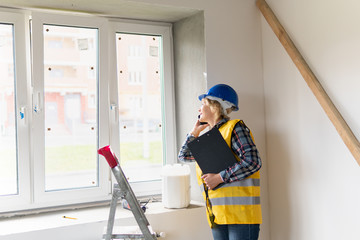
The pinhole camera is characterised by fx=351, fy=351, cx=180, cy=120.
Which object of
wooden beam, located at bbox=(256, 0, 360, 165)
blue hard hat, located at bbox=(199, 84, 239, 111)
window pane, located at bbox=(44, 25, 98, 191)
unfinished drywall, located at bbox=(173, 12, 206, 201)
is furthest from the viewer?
unfinished drywall, located at bbox=(173, 12, 206, 201)

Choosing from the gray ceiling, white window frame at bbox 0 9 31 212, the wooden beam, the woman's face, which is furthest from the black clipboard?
white window frame at bbox 0 9 31 212

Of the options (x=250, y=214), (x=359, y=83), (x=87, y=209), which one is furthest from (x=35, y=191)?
(x=359, y=83)

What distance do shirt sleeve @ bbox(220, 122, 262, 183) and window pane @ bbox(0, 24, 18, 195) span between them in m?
1.30

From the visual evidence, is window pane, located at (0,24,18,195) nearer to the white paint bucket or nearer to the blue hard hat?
A: the white paint bucket

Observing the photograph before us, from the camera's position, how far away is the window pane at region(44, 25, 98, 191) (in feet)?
7.34

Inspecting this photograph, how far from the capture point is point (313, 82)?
1.96m

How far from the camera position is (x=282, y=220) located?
2.30 meters

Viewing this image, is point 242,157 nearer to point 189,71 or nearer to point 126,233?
point 126,233

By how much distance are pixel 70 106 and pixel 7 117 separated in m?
0.38

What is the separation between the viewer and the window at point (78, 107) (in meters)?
2.15

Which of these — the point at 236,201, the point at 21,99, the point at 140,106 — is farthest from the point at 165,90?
the point at 236,201

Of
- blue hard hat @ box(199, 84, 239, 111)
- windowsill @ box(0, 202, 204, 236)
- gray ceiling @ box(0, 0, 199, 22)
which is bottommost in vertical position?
windowsill @ box(0, 202, 204, 236)

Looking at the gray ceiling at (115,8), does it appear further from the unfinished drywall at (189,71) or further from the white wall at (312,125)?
the white wall at (312,125)

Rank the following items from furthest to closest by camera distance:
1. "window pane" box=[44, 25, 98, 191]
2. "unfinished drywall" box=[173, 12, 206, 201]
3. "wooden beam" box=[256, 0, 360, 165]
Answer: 1. "unfinished drywall" box=[173, 12, 206, 201]
2. "window pane" box=[44, 25, 98, 191]
3. "wooden beam" box=[256, 0, 360, 165]
